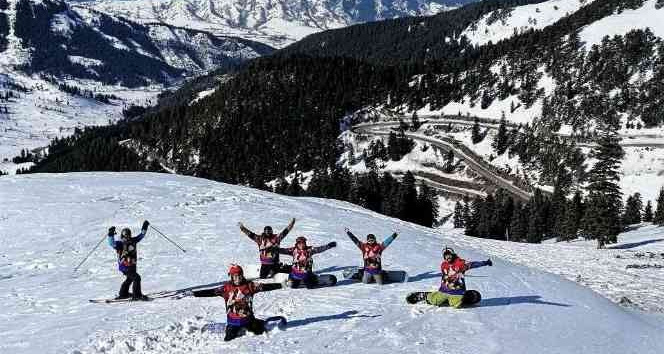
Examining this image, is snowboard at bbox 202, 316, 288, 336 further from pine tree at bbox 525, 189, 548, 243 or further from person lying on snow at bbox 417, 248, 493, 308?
pine tree at bbox 525, 189, 548, 243

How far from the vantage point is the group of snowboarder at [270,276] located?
15945 millimetres

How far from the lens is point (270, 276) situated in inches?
895

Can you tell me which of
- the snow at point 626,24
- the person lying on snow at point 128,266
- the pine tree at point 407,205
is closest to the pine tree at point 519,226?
the pine tree at point 407,205

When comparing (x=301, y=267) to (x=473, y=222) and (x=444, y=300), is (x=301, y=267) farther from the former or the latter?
(x=473, y=222)

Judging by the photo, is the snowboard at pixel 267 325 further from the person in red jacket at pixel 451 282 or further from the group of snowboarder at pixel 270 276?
the person in red jacket at pixel 451 282

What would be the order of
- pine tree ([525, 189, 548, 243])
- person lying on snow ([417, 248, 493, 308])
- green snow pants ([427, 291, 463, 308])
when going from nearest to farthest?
person lying on snow ([417, 248, 493, 308]), green snow pants ([427, 291, 463, 308]), pine tree ([525, 189, 548, 243])

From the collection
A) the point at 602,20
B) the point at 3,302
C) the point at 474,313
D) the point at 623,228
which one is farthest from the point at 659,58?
the point at 3,302

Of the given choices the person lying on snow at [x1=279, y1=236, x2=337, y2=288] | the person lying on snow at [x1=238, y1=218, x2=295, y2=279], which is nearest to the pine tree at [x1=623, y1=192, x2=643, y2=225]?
the person lying on snow at [x1=238, y1=218, x2=295, y2=279]

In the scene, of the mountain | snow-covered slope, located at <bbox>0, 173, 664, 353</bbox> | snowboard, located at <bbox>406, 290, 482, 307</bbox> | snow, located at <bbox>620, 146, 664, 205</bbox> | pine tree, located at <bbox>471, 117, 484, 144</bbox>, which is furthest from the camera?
Answer: pine tree, located at <bbox>471, 117, 484, 144</bbox>

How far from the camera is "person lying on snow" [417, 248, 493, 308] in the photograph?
18562 millimetres

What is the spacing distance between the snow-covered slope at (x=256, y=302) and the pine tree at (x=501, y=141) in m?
102

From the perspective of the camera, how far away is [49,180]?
4388cm

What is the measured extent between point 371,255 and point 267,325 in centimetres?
631

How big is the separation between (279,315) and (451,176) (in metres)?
116
